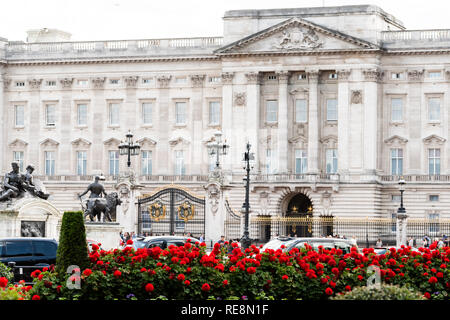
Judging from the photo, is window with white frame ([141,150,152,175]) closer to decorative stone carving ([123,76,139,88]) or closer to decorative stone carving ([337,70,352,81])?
decorative stone carving ([123,76,139,88])

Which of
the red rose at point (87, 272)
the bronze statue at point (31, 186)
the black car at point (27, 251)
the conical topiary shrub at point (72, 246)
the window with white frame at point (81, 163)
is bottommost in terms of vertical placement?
the black car at point (27, 251)

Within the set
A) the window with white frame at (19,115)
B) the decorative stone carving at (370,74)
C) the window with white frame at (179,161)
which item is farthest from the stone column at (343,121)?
the window with white frame at (19,115)

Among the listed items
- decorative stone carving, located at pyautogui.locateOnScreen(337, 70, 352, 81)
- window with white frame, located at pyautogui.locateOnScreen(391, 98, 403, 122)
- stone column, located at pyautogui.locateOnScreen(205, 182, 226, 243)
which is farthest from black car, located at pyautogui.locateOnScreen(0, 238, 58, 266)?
window with white frame, located at pyautogui.locateOnScreen(391, 98, 403, 122)

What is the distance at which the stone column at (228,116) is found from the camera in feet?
271

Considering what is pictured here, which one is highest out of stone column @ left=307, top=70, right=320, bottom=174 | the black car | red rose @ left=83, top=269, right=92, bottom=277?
stone column @ left=307, top=70, right=320, bottom=174

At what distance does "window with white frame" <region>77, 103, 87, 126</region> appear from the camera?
88375 mm

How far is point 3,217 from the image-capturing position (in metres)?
41.5

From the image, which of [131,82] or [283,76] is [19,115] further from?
[283,76]

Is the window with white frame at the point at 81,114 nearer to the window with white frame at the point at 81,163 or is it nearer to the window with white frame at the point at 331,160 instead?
the window with white frame at the point at 81,163

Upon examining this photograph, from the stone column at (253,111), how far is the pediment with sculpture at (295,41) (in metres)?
1.99

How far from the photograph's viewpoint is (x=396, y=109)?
268 feet

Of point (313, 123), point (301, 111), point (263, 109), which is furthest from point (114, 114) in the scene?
point (313, 123)

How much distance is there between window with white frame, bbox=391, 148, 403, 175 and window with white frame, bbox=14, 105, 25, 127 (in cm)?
2862
